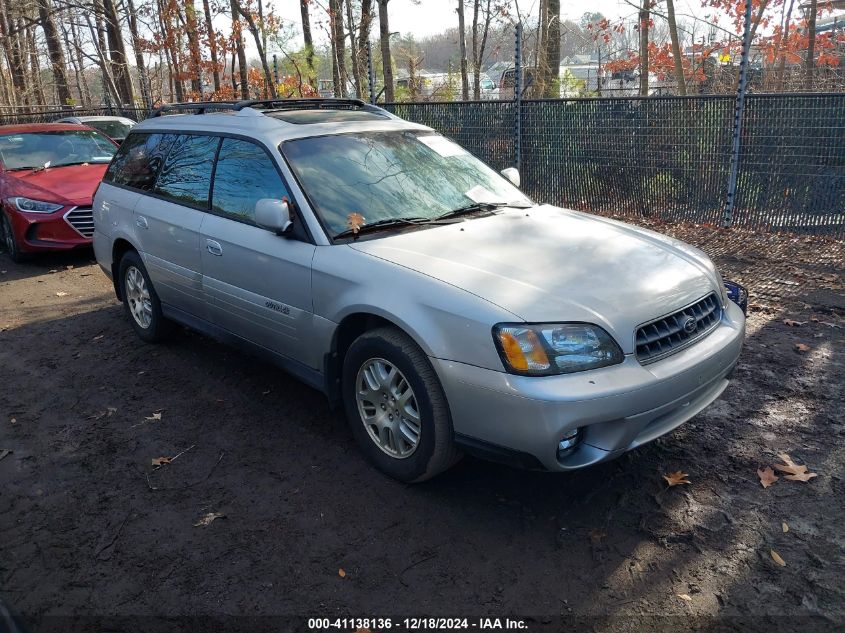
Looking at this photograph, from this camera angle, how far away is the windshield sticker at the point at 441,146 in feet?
15.7

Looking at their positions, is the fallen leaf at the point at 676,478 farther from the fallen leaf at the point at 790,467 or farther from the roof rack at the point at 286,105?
the roof rack at the point at 286,105

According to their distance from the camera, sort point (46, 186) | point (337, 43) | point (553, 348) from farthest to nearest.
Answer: point (337, 43) → point (46, 186) → point (553, 348)

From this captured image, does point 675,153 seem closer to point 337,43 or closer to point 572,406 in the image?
point 572,406

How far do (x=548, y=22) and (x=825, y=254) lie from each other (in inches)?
377

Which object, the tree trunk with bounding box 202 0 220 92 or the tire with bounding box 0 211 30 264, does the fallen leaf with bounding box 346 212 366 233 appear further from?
the tree trunk with bounding box 202 0 220 92

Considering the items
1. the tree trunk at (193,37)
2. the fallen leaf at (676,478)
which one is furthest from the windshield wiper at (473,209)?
the tree trunk at (193,37)

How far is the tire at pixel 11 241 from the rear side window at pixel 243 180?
222 inches

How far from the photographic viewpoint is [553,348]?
301 centimetres

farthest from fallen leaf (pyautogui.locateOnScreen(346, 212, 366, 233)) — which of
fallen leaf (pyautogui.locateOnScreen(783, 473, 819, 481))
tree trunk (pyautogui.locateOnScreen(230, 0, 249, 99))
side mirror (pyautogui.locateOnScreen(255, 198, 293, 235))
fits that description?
tree trunk (pyautogui.locateOnScreen(230, 0, 249, 99))

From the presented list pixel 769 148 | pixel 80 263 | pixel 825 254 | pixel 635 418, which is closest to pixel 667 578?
pixel 635 418

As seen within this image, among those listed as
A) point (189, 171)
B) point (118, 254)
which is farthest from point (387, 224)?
point (118, 254)

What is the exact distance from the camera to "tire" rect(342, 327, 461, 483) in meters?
3.25

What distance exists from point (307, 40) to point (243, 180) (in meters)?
15.7

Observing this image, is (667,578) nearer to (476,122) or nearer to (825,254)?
(825,254)
